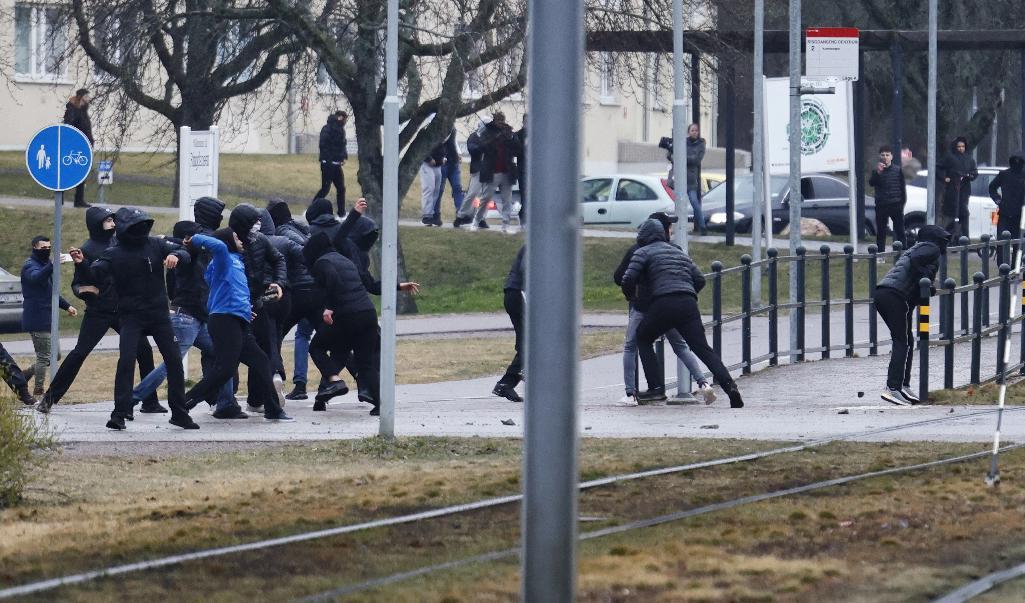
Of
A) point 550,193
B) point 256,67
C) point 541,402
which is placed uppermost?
point 256,67

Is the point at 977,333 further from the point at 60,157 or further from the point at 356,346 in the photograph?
the point at 60,157

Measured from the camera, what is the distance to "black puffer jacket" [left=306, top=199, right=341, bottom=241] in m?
15.0

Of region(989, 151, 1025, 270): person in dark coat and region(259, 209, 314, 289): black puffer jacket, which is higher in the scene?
region(989, 151, 1025, 270): person in dark coat

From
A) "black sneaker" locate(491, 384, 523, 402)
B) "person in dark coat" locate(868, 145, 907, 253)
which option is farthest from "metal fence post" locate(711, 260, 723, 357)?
"person in dark coat" locate(868, 145, 907, 253)

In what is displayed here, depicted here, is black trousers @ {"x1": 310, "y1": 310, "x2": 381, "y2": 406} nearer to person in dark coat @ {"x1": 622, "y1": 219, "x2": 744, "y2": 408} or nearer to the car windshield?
person in dark coat @ {"x1": 622, "y1": 219, "x2": 744, "y2": 408}

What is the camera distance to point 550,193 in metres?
6.10

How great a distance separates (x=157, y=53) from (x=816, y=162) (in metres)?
9.82

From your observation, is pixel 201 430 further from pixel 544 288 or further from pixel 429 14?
pixel 429 14

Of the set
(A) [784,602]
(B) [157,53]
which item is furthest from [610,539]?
(B) [157,53]

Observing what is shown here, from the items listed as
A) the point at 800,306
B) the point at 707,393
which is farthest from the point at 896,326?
the point at 800,306

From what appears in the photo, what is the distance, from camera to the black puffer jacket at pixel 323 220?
592 inches

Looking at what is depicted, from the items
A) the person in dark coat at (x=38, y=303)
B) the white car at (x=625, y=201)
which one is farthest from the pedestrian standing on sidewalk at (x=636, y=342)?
the white car at (x=625, y=201)

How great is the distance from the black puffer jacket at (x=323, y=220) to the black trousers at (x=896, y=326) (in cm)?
432

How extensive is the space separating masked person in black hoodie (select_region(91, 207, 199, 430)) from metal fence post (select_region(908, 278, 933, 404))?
5.63 m
